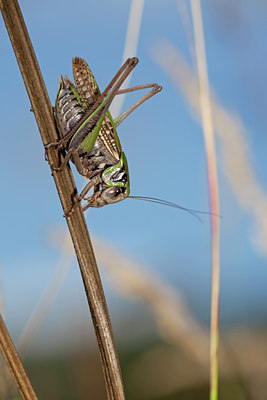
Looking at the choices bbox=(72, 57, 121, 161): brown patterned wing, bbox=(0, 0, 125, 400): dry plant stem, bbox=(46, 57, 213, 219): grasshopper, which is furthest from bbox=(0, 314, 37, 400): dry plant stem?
bbox=(72, 57, 121, 161): brown patterned wing

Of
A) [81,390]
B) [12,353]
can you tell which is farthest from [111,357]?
[81,390]

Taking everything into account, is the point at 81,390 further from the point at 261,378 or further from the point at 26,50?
the point at 26,50

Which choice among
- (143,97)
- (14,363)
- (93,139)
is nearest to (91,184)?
(93,139)

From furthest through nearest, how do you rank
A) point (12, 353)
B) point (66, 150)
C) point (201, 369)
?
point (201, 369) < point (66, 150) < point (12, 353)

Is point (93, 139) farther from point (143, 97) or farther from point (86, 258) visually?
point (86, 258)

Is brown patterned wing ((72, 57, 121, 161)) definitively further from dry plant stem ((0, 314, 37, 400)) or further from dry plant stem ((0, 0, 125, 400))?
dry plant stem ((0, 314, 37, 400))
